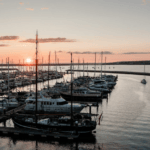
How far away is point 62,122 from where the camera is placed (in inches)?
959

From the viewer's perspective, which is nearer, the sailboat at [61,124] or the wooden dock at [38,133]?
the wooden dock at [38,133]

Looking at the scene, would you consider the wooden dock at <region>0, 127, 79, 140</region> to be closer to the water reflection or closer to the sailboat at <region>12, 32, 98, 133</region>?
the water reflection

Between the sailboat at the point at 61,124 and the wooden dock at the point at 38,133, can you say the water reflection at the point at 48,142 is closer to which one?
the wooden dock at the point at 38,133

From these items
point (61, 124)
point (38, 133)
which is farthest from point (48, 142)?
point (61, 124)

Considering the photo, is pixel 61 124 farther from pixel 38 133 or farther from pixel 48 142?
pixel 38 133

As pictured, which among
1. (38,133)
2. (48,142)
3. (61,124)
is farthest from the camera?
(61,124)

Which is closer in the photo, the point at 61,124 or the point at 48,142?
the point at 48,142

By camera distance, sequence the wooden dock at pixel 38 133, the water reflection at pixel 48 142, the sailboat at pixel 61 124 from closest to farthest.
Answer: the water reflection at pixel 48 142, the wooden dock at pixel 38 133, the sailboat at pixel 61 124

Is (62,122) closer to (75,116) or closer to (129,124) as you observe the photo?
(75,116)

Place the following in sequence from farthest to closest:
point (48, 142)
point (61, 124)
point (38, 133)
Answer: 1. point (61, 124)
2. point (38, 133)
3. point (48, 142)

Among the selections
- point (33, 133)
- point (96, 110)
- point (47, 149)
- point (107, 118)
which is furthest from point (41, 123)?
point (96, 110)

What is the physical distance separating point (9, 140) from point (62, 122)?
700 centimetres

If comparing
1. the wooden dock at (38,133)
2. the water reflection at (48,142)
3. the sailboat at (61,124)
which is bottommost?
the water reflection at (48,142)

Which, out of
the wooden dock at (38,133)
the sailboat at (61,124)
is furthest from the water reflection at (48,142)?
the sailboat at (61,124)
